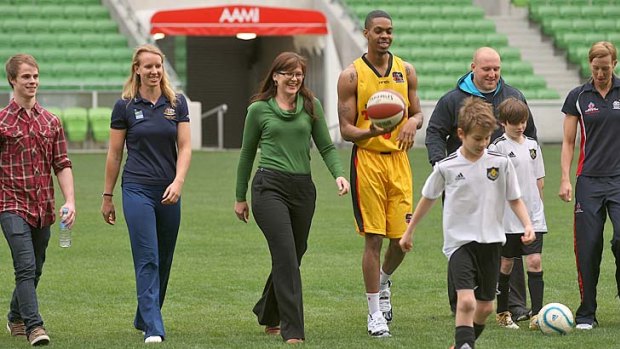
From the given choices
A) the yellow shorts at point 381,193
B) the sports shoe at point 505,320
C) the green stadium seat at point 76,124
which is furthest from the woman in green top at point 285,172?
the green stadium seat at point 76,124

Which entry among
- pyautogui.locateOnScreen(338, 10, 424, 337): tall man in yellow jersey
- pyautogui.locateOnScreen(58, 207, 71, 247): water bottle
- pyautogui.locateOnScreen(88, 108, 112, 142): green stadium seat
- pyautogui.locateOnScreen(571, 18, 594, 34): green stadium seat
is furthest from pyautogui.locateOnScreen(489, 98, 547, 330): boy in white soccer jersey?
pyautogui.locateOnScreen(571, 18, 594, 34): green stadium seat

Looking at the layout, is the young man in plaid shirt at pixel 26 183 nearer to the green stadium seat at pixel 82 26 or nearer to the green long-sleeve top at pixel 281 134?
the green long-sleeve top at pixel 281 134

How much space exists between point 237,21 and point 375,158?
27.2 m

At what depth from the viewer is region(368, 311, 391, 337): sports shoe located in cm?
909

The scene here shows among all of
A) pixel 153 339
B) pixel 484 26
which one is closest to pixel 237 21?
pixel 484 26

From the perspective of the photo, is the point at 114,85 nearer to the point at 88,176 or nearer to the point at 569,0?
the point at 88,176

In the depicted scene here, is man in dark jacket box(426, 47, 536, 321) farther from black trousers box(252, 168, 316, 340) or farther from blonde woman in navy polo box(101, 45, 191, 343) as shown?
blonde woman in navy polo box(101, 45, 191, 343)

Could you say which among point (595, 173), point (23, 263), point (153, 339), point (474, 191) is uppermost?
point (474, 191)

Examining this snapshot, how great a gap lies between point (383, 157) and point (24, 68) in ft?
8.56

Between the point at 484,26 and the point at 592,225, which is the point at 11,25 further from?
the point at 592,225

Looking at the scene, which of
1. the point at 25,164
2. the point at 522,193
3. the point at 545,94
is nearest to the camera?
the point at 25,164

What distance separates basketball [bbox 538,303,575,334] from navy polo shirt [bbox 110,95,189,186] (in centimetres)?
283

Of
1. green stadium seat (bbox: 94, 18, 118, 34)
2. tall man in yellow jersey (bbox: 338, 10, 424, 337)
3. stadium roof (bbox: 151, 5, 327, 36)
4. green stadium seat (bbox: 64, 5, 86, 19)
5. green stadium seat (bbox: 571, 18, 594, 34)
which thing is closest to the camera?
tall man in yellow jersey (bbox: 338, 10, 424, 337)

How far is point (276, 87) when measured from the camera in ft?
29.9
